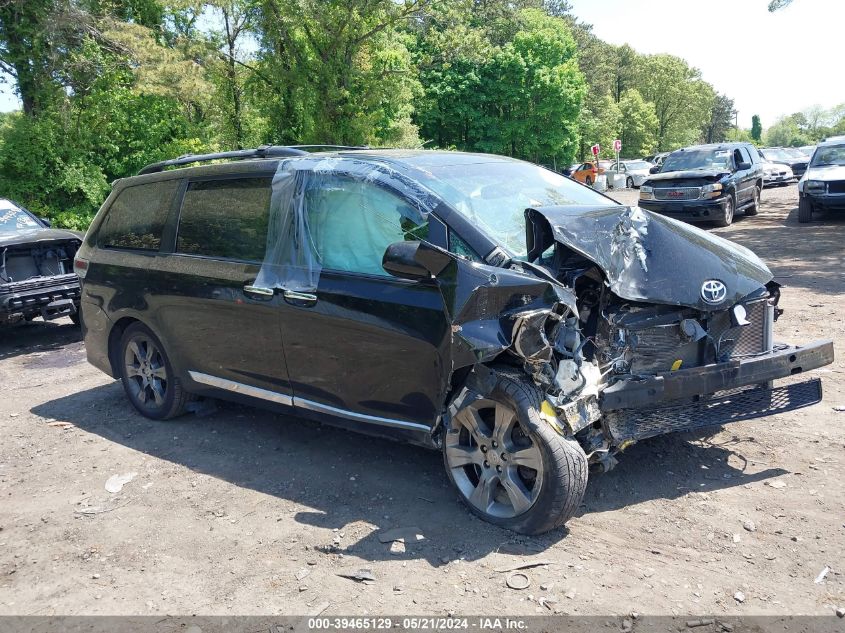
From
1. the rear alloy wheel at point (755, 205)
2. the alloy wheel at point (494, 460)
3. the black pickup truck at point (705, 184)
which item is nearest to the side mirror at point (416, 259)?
the alloy wheel at point (494, 460)

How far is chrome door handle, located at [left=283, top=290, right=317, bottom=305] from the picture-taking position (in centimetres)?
444

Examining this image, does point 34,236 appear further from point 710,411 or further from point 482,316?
point 710,411

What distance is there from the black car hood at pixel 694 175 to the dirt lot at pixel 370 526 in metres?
10.2

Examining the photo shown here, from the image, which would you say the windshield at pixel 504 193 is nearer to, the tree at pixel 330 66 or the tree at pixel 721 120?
the tree at pixel 330 66

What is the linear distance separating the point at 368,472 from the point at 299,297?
3.89 feet

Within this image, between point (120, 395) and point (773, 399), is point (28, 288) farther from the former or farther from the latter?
point (773, 399)

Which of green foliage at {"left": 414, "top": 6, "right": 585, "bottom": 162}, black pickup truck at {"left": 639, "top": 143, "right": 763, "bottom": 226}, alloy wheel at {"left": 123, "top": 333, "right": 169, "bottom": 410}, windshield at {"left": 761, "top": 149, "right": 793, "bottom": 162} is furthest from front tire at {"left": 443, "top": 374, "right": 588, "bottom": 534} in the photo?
green foliage at {"left": 414, "top": 6, "right": 585, "bottom": 162}

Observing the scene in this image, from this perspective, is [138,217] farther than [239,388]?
Yes

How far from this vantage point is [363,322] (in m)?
4.21

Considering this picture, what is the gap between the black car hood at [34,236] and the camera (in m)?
8.73

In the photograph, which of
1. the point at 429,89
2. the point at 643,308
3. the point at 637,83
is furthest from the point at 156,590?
the point at 637,83

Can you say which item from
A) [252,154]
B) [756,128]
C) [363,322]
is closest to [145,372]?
[252,154]

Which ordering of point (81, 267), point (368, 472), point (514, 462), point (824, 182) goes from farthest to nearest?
1. point (824, 182)
2. point (81, 267)
3. point (368, 472)
4. point (514, 462)

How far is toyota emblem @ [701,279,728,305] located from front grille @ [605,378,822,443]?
551 mm
